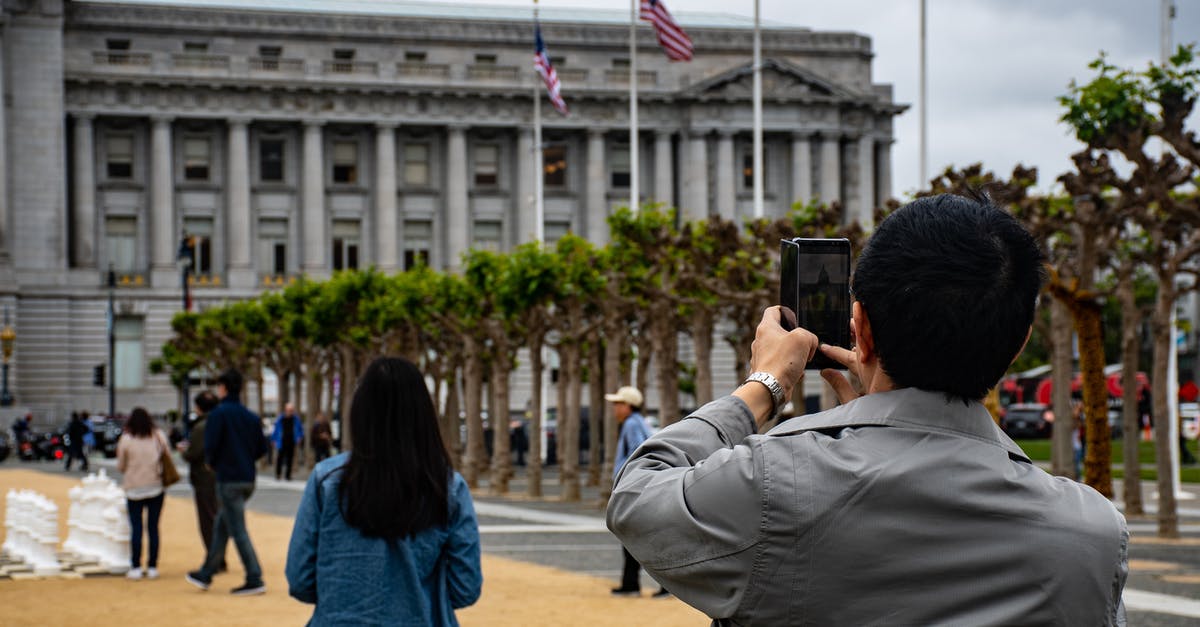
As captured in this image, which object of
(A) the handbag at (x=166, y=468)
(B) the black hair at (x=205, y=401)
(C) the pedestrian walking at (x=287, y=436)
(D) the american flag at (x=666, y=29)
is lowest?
(C) the pedestrian walking at (x=287, y=436)

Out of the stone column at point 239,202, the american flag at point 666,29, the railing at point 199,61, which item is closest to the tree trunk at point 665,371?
the american flag at point 666,29

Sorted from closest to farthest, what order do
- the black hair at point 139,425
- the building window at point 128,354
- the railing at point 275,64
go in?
1. the black hair at point 139,425
2. the building window at point 128,354
3. the railing at point 275,64

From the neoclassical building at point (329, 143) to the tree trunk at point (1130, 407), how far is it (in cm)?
6365

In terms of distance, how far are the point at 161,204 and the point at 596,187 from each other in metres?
23.5

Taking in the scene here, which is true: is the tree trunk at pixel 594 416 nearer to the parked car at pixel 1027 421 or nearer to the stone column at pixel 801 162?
the parked car at pixel 1027 421

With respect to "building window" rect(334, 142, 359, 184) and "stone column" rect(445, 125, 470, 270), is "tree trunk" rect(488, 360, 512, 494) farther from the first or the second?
"building window" rect(334, 142, 359, 184)

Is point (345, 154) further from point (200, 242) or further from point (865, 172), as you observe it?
point (865, 172)

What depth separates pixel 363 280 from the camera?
51125 mm

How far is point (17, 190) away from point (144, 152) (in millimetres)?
8195

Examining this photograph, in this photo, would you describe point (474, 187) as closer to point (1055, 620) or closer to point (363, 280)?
point (363, 280)

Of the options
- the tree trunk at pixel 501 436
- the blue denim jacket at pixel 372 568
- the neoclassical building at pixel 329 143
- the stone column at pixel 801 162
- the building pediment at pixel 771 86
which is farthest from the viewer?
the stone column at pixel 801 162

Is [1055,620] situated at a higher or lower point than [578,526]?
higher

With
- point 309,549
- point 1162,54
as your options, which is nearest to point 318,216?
point 1162,54

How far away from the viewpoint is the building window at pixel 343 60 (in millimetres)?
89750
